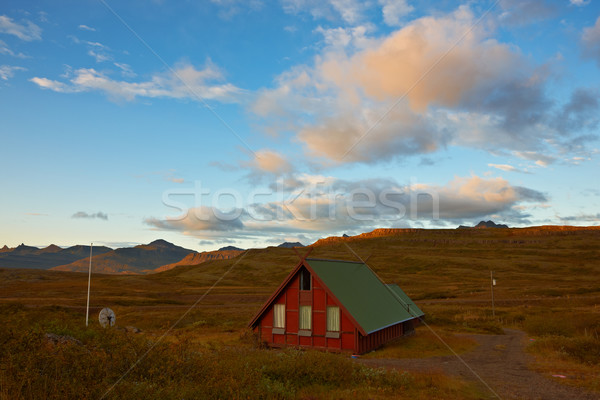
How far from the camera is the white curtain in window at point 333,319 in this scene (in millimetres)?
28203

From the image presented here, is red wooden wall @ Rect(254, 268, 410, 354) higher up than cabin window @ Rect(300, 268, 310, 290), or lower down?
lower down

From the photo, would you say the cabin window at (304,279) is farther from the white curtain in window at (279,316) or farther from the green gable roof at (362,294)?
the white curtain in window at (279,316)

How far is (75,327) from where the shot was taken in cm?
1705

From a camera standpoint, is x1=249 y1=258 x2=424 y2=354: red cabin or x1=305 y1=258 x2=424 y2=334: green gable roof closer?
x1=249 y1=258 x2=424 y2=354: red cabin

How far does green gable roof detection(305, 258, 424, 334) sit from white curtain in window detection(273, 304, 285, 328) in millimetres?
4241

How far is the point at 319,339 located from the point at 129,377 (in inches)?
706

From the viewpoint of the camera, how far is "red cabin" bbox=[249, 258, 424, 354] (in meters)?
27.9

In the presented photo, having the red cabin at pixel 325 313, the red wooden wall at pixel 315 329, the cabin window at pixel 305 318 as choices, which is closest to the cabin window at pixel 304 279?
the red cabin at pixel 325 313

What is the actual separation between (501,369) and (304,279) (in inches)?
532

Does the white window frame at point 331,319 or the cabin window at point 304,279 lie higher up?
the cabin window at point 304,279

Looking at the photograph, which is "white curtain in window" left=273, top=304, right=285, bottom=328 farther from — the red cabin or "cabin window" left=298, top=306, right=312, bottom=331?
"cabin window" left=298, top=306, right=312, bottom=331

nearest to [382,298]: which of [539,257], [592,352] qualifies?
[592,352]

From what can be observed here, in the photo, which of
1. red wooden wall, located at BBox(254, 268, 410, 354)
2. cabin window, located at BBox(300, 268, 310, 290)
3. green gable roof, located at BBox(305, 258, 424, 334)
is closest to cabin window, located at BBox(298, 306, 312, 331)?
red wooden wall, located at BBox(254, 268, 410, 354)

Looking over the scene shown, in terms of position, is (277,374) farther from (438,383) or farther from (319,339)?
(319,339)
